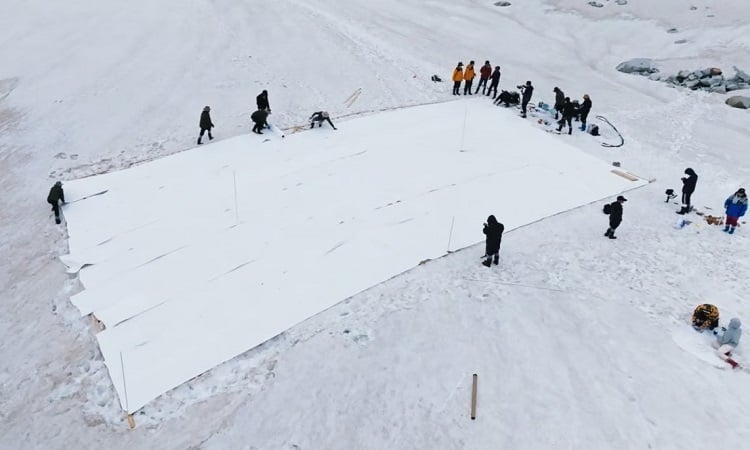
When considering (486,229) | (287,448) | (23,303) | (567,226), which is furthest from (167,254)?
(567,226)

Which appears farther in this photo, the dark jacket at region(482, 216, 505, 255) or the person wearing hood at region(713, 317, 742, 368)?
the dark jacket at region(482, 216, 505, 255)

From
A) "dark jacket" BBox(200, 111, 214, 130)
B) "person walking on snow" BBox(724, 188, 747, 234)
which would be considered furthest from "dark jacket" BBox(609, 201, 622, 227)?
"dark jacket" BBox(200, 111, 214, 130)

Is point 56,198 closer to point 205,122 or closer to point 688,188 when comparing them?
point 205,122

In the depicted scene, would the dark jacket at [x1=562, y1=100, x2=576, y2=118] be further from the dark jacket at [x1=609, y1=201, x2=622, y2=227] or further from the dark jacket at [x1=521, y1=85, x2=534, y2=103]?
the dark jacket at [x1=609, y1=201, x2=622, y2=227]

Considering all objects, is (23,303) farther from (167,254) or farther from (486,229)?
(486,229)

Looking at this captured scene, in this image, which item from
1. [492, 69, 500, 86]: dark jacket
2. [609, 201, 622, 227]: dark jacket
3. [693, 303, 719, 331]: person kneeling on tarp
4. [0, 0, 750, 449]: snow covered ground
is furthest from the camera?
[492, 69, 500, 86]: dark jacket

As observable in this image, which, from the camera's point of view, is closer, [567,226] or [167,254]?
[167,254]

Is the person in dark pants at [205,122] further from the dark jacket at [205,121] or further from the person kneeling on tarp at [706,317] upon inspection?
the person kneeling on tarp at [706,317]
